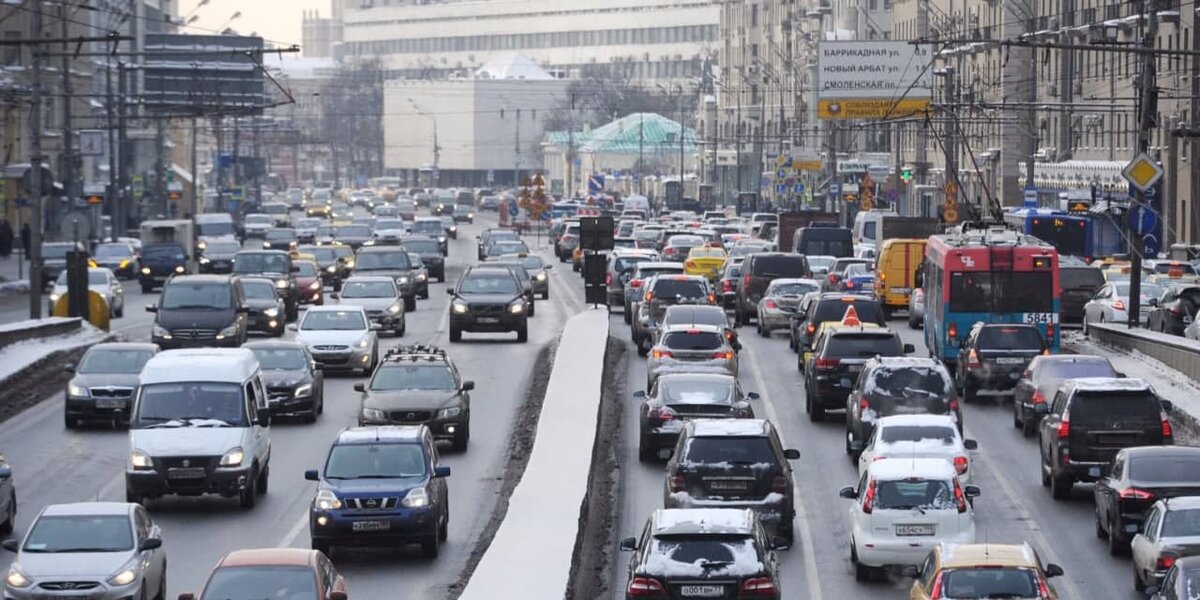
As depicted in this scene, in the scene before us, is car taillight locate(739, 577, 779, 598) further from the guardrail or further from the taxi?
the taxi

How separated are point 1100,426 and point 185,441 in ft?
36.7

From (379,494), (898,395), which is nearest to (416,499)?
(379,494)

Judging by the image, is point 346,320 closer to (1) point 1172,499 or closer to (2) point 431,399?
(2) point 431,399

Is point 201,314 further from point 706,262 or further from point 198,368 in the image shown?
point 706,262

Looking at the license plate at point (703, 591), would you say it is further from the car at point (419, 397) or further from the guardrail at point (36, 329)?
the guardrail at point (36, 329)

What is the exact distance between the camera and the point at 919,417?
27578 millimetres

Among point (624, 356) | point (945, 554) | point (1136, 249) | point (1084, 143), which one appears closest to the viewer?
point (945, 554)

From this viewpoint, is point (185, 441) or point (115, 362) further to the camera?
point (115, 362)

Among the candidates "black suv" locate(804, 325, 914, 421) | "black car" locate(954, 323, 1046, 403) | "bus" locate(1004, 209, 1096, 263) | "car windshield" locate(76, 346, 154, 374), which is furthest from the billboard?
"car windshield" locate(76, 346, 154, 374)

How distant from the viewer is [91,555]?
66.5 feet

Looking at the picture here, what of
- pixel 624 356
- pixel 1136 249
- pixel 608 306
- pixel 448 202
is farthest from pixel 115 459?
pixel 448 202

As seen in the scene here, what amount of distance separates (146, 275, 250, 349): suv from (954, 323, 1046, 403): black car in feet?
49.2

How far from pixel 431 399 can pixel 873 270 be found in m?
28.4

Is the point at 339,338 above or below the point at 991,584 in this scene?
above
